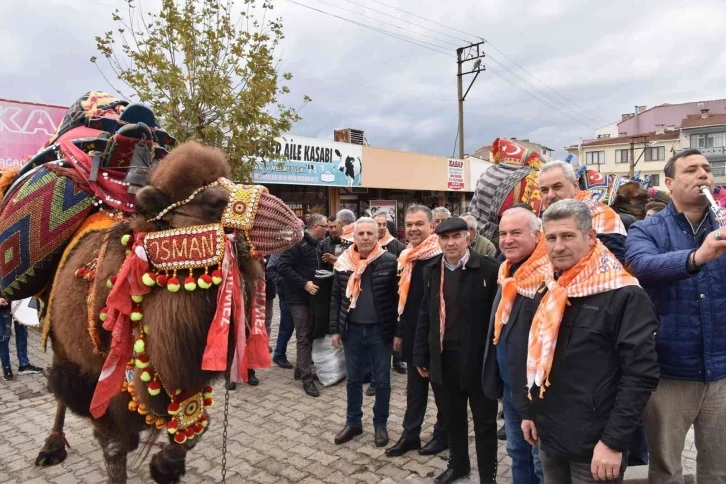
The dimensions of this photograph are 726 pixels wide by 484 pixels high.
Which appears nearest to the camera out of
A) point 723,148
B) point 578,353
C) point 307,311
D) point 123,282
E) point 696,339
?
point 123,282

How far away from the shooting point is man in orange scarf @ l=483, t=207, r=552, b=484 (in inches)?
112

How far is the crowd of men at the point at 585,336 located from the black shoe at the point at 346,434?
1.17 metres

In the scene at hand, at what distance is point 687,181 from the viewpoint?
2.64 m

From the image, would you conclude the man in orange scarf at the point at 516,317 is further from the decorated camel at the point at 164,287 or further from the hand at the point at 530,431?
the decorated camel at the point at 164,287

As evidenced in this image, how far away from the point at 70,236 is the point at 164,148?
742mm

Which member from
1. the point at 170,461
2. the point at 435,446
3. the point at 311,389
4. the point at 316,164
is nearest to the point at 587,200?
the point at 435,446

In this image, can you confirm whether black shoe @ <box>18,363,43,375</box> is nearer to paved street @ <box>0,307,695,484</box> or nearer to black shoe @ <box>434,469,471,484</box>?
paved street @ <box>0,307,695,484</box>

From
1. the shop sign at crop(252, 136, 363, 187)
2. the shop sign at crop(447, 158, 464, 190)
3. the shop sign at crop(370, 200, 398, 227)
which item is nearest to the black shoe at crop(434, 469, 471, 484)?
the shop sign at crop(252, 136, 363, 187)

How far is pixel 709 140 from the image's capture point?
54312 mm

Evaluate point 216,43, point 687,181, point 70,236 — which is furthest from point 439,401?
point 216,43

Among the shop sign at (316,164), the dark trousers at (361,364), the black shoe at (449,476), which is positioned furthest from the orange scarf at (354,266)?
the shop sign at (316,164)

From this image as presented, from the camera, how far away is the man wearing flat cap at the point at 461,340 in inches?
146

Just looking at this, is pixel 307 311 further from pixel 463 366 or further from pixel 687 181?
pixel 687 181

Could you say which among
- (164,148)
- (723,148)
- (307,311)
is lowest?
(307,311)
